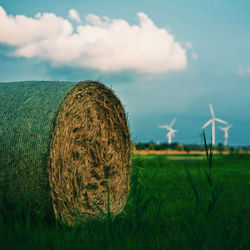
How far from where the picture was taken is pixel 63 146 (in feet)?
15.8

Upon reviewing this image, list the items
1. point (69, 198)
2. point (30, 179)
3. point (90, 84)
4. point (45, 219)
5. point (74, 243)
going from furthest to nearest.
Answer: point (90, 84) < point (69, 198) < point (45, 219) < point (30, 179) < point (74, 243)

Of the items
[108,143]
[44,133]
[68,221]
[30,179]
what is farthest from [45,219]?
[108,143]

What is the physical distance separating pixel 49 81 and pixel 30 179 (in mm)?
1623

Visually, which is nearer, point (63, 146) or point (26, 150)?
point (26, 150)

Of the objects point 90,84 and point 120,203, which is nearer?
point 90,84

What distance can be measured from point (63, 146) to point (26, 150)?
664 millimetres

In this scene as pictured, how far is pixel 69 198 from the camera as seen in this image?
4887 mm

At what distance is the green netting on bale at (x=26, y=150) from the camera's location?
13.9 ft

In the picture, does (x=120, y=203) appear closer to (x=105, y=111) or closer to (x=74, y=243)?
(x=105, y=111)

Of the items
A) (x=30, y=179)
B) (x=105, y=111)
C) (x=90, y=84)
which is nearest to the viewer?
(x=30, y=179)

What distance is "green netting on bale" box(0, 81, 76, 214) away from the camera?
4.25 metres

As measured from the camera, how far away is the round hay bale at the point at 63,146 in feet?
14.1

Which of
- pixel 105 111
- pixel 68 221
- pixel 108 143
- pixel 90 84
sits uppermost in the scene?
pixel 90 84

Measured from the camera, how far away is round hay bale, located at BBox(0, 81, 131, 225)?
4.29 m
